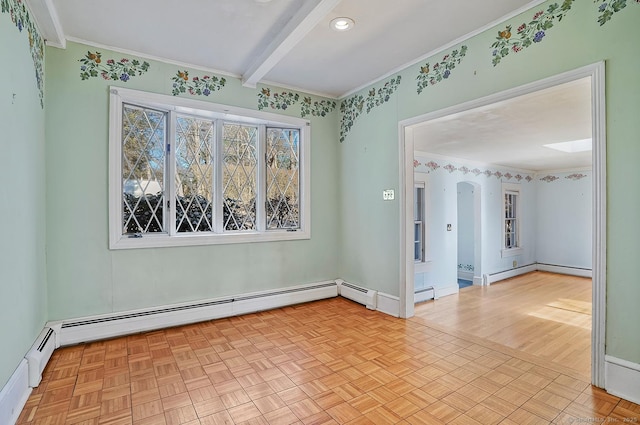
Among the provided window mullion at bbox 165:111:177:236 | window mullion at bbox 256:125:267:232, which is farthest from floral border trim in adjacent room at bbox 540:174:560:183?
window mullion at bbox 165:111:177:236

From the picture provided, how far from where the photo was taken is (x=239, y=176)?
3748 mm

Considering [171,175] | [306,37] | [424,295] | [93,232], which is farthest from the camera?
[424,295]

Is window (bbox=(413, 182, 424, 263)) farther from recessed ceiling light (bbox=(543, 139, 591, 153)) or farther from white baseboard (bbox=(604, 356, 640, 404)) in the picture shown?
white baseboard (bbox=(604, 356, 640, 404))

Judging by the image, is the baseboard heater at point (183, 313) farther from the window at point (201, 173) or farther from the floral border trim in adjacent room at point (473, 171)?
the floral border trim in adjacent room at point (473, 171)

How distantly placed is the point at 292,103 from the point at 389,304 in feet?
8.85

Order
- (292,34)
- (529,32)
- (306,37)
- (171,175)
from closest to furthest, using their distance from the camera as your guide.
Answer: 1. (529,32)
2. (292,34)
3. (306,37)
4. (171,175)

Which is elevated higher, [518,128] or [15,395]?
[518,128]

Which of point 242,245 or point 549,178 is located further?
point 549,178

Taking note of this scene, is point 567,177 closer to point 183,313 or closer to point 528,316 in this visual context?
point 528,316

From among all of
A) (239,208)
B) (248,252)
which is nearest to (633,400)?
(248,252)

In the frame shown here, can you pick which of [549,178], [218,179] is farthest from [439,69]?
[549,178]

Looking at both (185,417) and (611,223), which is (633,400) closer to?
(611,223)

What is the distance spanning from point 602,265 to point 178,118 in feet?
12.6

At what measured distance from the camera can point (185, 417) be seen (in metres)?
1.81
